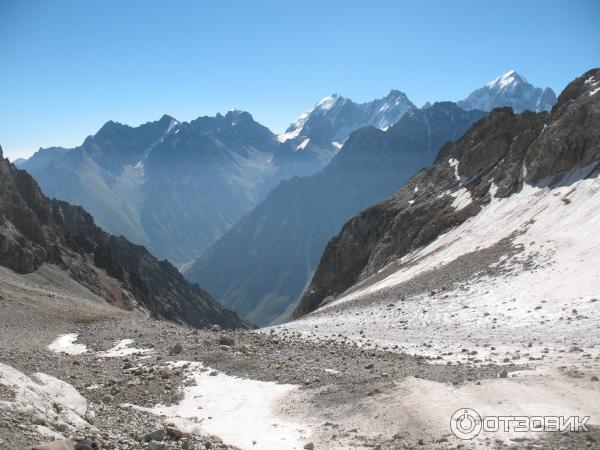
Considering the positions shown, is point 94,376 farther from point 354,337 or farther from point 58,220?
point 58,220

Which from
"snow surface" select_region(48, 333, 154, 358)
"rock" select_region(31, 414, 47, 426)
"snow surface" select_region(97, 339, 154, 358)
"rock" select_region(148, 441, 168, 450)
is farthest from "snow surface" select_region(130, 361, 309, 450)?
"snow surface" select_region(48, 333, 154, 358)

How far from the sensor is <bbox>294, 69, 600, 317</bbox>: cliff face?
50.2m

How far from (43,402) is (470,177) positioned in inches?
2373

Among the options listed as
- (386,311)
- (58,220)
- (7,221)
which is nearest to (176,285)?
(58,220)

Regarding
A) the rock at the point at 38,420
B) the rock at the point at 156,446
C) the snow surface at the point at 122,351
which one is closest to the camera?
the rock at the point at 38,420

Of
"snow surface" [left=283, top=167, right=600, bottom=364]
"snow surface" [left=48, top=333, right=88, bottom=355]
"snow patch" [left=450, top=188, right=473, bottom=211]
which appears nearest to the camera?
"snow surface" [left=283, top=167, right=600, bottom=364]

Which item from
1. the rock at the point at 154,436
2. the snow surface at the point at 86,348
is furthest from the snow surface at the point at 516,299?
the rock at the point at 154,436

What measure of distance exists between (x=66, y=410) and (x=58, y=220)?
82.0 m

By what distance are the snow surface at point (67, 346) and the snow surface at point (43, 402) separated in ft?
38.4

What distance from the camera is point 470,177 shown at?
65.8m

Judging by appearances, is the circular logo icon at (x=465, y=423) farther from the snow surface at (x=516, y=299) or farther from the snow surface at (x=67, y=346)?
the snow surface at (x=67, y=346)

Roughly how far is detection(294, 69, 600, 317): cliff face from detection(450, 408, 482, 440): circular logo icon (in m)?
39.4

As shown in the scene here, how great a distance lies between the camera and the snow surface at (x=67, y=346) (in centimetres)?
2599

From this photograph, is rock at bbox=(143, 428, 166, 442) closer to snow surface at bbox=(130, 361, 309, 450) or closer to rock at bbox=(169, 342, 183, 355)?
snow surface at bbox=(130, 361, 309, 450)
